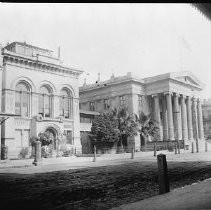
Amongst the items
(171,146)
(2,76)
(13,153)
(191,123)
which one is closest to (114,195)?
(13,153)

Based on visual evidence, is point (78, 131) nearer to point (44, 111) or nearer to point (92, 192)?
point (44, 111)

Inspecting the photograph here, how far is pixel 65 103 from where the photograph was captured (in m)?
30.7

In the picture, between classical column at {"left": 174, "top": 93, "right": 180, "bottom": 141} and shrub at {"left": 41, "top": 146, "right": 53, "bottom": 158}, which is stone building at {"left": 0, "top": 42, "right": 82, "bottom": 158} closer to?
shrub at {"left": 41, "top": 146, "right": 53, "bottom": 158}

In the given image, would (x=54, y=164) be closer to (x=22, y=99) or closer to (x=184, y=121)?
(x=22, y=99)

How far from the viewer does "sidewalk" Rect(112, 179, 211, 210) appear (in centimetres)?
563

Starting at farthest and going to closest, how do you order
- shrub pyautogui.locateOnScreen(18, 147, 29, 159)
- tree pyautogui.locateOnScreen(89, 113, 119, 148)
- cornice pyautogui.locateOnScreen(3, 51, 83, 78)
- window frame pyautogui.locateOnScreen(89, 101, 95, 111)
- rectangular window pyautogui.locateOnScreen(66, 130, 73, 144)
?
Answer: window frame pyautogui.locateOnScreen(89, 101, 95, 111)
tree pyautogui.locateOnScreen(89, 113, 119, 148)
rectangular window pyautogui.locateOnScreen(66, 130, 73, 144)
cornice pyautogui.locateOnScreen(3, 51, 83, 78)
shrub pyautogui.locateOnScreen(18, 147, 29, 159)

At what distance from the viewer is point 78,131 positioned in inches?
1240

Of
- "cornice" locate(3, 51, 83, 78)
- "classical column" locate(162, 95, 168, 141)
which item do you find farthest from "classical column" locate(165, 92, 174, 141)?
"cornice" locate(3, 51, 83, 78)

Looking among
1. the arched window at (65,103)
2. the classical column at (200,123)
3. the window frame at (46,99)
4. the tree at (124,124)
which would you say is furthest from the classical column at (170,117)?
the window frame at (46,99)

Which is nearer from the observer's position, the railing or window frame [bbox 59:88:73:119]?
window frame [bbox 59:88:73:119]

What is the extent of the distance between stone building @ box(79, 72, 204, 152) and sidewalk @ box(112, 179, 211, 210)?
3218 cm

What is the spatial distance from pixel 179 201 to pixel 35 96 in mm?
23130

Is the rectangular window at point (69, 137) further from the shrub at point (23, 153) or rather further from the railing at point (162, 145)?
the railing at point (162, 145)

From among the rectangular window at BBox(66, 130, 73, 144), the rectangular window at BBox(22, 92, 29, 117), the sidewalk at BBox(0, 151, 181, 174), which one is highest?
the rectangular window at BBox(22, 92, 29, 117)
